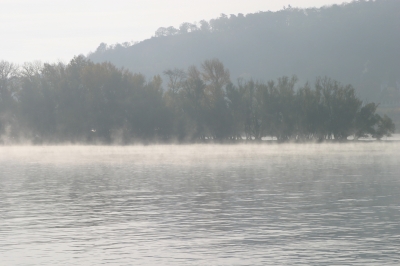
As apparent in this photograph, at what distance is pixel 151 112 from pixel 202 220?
296ft

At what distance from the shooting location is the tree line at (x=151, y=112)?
11238 centimetres

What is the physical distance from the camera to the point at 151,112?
370ft

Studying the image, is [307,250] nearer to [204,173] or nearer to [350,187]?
[350,187]

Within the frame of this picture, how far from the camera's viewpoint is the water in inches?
679

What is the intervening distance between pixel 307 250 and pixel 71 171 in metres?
35.6

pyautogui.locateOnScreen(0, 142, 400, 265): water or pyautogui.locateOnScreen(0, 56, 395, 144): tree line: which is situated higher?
pyautogui.locateOnScreen(0, 56, 395, 144): tree line

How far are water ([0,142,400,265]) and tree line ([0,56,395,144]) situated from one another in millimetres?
69301

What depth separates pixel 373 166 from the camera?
2093 inches

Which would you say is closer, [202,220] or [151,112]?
[202,220]

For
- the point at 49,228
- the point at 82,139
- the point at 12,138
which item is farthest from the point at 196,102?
the point at 49,228

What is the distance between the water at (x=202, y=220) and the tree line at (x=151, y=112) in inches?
2728

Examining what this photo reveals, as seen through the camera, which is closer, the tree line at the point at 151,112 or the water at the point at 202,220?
the water at the point at 202,220

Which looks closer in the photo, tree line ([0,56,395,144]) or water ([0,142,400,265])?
water ([0,142,400,265])

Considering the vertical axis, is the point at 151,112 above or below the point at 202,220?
above
